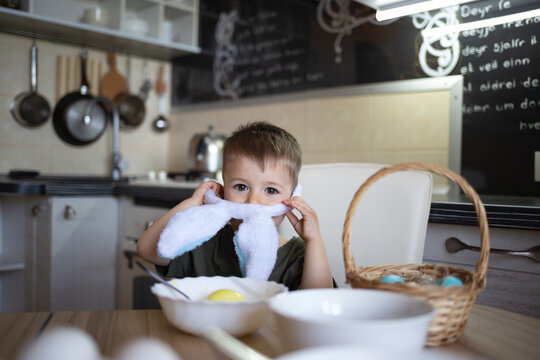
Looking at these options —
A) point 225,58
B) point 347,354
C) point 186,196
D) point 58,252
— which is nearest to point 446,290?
point 347,354

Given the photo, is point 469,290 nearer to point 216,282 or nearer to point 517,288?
point 216,282

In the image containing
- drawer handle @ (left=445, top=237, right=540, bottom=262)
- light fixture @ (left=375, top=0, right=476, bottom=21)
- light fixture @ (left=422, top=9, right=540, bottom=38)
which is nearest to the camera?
drawer handle @ (left=445, top=237, right=540, bottom=262)

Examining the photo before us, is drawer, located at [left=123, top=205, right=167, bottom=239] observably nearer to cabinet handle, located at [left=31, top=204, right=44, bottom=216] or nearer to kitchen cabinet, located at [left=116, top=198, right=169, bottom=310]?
kitchen cabinet, located at [left=116, top=198, right=169, bottom=310]

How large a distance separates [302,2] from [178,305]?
80.1 inches

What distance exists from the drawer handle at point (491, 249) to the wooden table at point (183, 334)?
0.55 meters

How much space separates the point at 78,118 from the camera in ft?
8.95

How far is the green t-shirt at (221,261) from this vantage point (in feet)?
3.38

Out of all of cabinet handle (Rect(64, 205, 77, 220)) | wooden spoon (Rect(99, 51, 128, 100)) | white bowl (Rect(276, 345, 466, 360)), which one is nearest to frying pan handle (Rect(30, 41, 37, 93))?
wooden spoon (Rect(99, 51, 128, 100))

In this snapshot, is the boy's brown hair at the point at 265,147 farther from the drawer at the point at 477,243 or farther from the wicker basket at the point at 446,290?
the drawer at the point at 477,243

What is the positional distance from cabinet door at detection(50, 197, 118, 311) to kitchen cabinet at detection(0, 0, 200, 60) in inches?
37.0

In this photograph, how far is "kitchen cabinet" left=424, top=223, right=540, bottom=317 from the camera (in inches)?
50.9

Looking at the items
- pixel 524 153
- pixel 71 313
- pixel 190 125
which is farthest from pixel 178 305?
pixel 190 125

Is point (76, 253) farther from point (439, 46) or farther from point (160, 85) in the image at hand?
point (439, 46)

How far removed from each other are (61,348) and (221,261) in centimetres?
68
